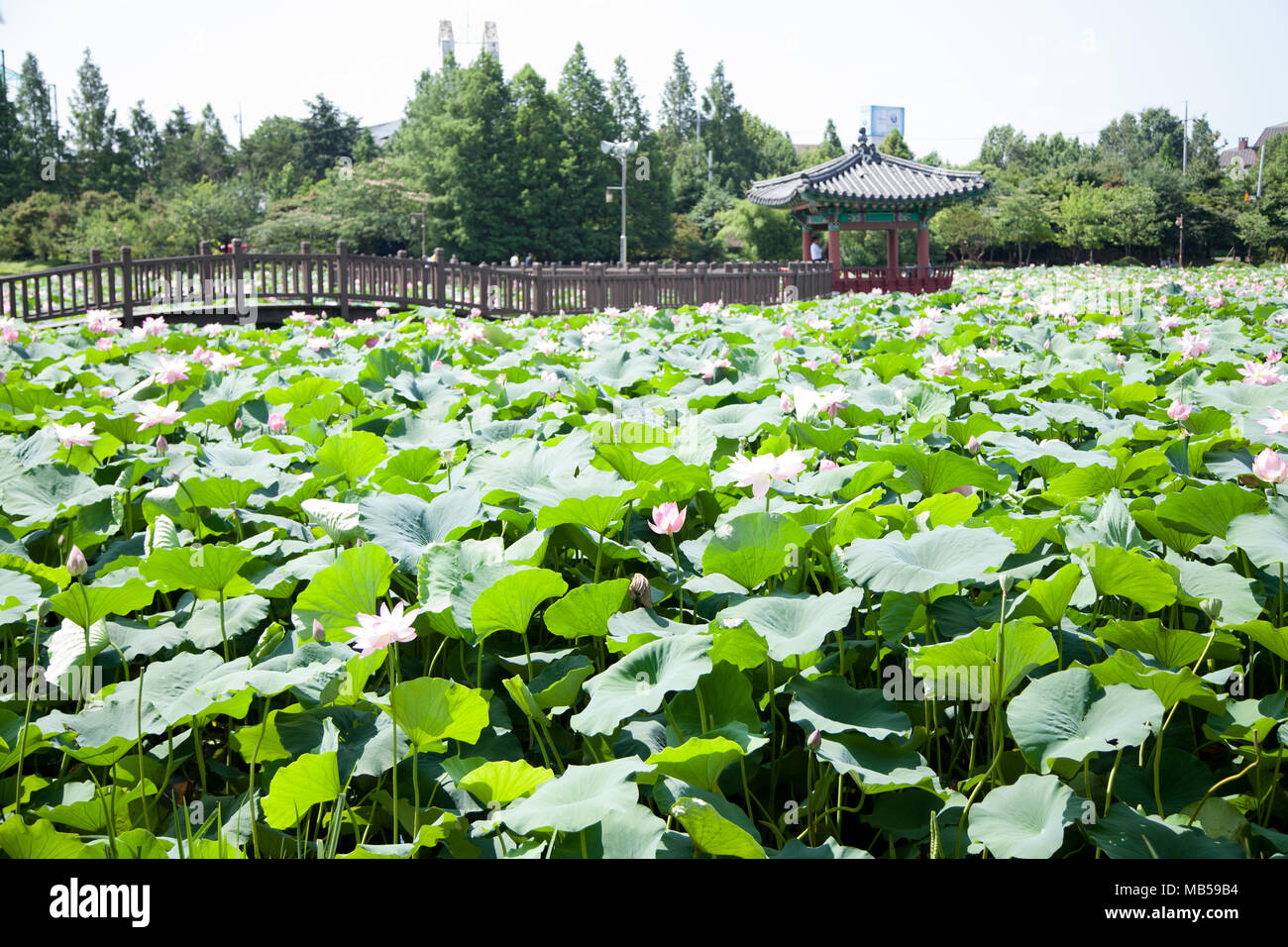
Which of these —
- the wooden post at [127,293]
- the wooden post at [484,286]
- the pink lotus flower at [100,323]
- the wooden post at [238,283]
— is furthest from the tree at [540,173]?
the pink lotus flower at [100,323]

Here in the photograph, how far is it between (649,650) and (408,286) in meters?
14.0

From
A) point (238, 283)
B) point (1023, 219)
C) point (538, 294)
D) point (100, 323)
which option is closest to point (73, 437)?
point (100, 323)

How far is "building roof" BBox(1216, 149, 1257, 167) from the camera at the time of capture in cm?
3681

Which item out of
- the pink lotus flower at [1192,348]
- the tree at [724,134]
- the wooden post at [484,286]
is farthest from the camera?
the tree at [724,134]

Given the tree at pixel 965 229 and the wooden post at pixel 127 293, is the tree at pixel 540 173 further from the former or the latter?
the wooden post at pixel 127 293

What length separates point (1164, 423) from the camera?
7.08 feet

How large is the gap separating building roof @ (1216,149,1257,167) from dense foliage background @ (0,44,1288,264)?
997mm

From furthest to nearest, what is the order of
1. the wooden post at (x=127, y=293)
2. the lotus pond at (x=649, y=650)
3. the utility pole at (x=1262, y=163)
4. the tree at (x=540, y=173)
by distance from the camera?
1. the tree at (x=540, y=173)
2. the utility pole at (x=1262, y=163)
3. the wooden post at (x=127, y=293)
4. the lotus pond at (x=649, y=650)

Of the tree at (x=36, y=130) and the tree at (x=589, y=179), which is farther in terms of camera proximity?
the tree at (x=36, y=130)

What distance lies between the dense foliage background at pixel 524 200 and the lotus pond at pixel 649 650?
32501 millimetres

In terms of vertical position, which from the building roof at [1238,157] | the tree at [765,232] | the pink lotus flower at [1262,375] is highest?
the building roof at [1238,157]

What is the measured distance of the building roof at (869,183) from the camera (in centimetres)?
1930

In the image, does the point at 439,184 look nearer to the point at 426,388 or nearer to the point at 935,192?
the point at 935,192
